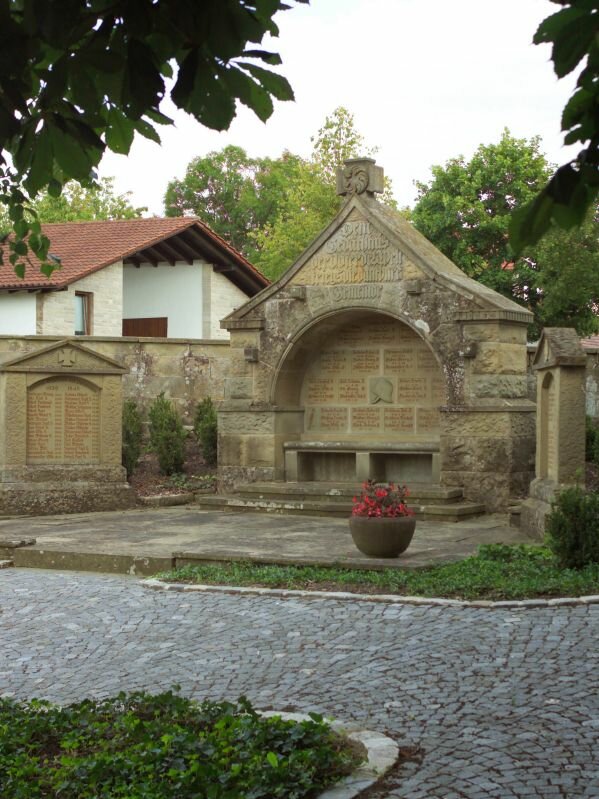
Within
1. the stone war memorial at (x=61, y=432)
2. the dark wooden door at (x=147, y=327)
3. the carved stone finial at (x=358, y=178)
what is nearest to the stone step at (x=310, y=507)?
the stone war memorial at (x=61, y=432)

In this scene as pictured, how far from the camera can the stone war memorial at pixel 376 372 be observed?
49.3 feet

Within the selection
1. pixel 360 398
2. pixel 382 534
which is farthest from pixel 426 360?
pixel 382 534

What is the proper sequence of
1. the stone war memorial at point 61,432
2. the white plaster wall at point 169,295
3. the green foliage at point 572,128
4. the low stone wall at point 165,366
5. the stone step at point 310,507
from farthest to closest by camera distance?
the white plaster wall at point 169,295, the low stone wall at point 165,366, the stone war memorial at point 61,432, the stone step at point 310,507, the green foliage at point 572,128

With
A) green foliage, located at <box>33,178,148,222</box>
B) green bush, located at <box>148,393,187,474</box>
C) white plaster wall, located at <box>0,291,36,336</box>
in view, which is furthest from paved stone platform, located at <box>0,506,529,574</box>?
green foliage, located at <box>33,178,148,222</box>

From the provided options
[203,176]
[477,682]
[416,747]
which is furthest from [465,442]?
[203,176]

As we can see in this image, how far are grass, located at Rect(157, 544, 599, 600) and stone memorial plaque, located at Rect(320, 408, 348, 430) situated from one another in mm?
6516

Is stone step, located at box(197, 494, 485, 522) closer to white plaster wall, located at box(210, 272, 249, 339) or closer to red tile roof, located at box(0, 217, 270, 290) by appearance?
red tile roof, located at box(0, 217, 270, 290)

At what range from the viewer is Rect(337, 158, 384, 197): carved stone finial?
16.1 metres

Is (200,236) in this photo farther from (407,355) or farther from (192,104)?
(192,104)

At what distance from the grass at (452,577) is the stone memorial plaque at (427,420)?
567cm

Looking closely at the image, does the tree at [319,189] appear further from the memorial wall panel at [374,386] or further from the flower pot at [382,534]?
the flower pot at [382,534]

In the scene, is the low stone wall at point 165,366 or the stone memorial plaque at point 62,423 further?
the low stone wall at point 165,366

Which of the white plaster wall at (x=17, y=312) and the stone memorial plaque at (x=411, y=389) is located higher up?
the white plaster wall at (x=17, y=312)

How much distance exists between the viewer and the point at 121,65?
3.53 metres
